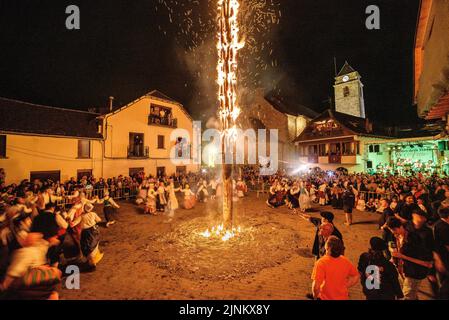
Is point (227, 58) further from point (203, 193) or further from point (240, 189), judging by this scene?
point (240, 189)

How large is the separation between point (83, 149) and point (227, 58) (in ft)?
52.4

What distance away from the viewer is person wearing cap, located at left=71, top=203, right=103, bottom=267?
6.07 m

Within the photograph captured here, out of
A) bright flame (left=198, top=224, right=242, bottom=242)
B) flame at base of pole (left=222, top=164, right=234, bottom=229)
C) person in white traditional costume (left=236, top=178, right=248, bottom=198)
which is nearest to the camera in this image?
bright flame (left=198, top=224, right=242, bottom=242)

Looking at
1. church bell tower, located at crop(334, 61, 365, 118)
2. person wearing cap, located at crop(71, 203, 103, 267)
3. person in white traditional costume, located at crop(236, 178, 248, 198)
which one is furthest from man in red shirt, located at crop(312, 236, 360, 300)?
church bell tower, located at crop(334, 61, 365, 118)

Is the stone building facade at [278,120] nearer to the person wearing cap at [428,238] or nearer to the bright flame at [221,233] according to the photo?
the bright flame at [221,233]

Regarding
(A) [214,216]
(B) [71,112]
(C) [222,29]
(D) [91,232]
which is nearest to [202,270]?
(D) [91,232]

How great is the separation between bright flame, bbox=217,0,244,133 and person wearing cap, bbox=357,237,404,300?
655 cm

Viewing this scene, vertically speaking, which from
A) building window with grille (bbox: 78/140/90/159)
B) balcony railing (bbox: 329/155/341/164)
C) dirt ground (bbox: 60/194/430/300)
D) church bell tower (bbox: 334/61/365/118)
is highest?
church bell tower (bbox: 334/61/365/118)

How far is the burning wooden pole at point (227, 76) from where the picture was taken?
8352 millimetres

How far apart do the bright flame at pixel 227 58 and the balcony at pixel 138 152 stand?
1544 cm

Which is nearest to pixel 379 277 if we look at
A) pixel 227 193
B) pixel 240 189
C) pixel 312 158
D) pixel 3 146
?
pixel 227 193

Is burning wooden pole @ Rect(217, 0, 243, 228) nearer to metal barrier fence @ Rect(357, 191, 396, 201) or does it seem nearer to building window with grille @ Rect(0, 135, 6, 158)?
metal barrier fence @ Rect(357, 191, 396, 201)

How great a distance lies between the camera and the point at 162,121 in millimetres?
25344

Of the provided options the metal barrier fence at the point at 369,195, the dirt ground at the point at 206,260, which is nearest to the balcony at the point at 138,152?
the dirt ground at the point at 206,260
